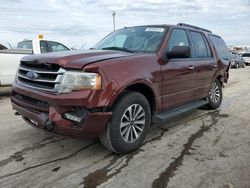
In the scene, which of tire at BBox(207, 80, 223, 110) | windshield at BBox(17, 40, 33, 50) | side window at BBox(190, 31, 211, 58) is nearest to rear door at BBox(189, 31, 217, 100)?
side window at BBox(190, 31, 211, 58)

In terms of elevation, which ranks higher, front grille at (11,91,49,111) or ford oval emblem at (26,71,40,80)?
ford oval emblem at (26,71,40,80)

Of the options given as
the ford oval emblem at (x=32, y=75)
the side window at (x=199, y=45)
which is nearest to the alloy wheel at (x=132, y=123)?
the ford oval emblem at (x=32, y=75)

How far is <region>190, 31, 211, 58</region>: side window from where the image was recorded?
5.86 metres

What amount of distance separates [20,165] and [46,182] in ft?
2.07

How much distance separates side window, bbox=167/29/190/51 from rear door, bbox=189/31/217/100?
0.95 ft

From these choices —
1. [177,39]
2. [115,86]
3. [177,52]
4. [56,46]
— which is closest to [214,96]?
[177,39]

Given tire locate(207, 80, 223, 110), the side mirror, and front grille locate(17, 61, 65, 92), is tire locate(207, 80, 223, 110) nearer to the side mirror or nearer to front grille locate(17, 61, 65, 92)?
the side mirror

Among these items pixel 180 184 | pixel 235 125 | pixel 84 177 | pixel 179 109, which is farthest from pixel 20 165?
pixel 235 125

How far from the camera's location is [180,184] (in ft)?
10.8

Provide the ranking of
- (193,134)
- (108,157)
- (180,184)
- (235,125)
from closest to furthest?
(180,184), (108,157), (193,134), (235,125)

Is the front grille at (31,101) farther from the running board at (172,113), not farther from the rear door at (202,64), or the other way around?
the rear door at (202,64)

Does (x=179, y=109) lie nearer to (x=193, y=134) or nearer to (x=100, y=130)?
(x=193, y=134)

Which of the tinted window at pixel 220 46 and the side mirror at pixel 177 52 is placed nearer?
the side mirror at pixel 177 52

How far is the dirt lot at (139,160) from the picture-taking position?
336 cm
